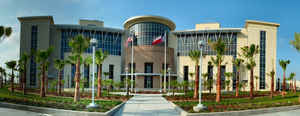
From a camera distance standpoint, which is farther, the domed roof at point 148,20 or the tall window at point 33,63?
the domed roof at point 148,20

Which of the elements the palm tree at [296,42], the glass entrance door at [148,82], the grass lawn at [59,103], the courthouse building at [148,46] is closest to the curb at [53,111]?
the grass lawn at [59,103]

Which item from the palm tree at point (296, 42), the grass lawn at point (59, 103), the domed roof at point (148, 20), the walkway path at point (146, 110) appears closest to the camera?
the grass lawn at point (59, 103)

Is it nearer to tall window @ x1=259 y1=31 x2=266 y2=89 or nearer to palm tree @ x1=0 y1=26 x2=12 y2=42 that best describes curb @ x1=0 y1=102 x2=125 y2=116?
palm tree @ x1=0 y1=26 x2=12 y2=42

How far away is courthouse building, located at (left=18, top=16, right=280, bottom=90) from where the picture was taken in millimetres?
51156

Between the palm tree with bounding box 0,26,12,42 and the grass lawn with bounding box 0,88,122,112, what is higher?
the palm tree with bounding box 0,26,12,42

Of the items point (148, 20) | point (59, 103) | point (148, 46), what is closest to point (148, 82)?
point (148, 46)

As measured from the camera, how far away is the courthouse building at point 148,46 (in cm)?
5116

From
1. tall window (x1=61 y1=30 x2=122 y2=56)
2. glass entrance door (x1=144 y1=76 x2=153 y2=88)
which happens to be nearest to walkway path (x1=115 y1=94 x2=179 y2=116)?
glass entrance door (x1=144 y1=76 x2=153 y2=88)

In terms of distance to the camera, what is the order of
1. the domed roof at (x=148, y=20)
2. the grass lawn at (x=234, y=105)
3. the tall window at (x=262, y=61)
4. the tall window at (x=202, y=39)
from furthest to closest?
1. the domed roof at (x=148, y=20)
2. the tall window at (x=202, y=39)
3. the tall window at (x=262, y=61)
4. the grass lawn at (x=234, y=105)

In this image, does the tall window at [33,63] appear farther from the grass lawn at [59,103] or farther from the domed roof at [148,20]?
A: the grass lawn at [59,103]

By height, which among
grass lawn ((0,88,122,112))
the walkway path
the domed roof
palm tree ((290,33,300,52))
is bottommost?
the walkway path

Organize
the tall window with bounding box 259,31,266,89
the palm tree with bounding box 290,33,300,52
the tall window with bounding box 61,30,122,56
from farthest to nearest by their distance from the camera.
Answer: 1. the tall window with bounding box 61,30,122,56
2. the tall window with bounding box 259,31,266,89
3. the palm tree with bounding box 290,33,300,52

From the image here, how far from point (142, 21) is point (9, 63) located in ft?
124

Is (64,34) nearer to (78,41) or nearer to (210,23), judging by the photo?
(78,41)
